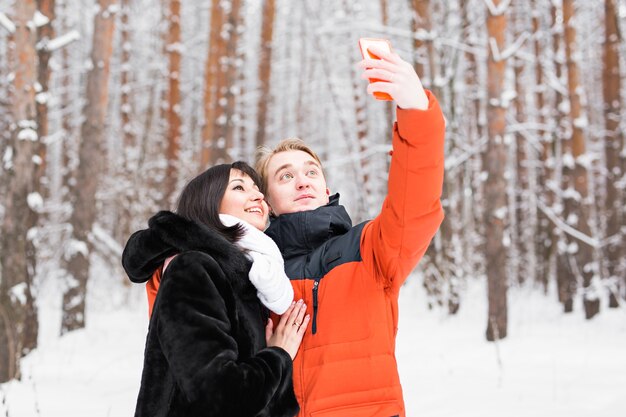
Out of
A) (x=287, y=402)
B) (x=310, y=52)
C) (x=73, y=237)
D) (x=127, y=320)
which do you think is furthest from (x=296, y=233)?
(x=310, y=52)

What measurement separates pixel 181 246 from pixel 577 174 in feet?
33.5

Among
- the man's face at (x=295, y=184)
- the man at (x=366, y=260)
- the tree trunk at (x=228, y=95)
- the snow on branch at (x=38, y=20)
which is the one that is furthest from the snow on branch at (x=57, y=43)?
the tree trunk at (x=228, y=95)

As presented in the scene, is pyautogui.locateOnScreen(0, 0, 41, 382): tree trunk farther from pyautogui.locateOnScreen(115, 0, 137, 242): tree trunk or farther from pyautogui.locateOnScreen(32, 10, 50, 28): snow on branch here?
pyautogui.locateOnScreen(115, 0, 137, 242): tree trunk

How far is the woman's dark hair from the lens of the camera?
7.01 ft

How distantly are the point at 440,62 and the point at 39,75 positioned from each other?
7.16 m

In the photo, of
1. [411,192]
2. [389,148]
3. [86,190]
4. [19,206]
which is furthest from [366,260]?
[389,148]

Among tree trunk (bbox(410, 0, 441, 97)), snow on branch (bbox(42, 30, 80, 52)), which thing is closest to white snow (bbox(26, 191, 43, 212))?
snow on branch (bbox(42, 30, 80, 52))

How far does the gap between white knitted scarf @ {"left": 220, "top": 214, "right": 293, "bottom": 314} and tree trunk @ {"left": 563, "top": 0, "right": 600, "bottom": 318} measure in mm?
9641

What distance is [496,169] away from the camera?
8.02 m

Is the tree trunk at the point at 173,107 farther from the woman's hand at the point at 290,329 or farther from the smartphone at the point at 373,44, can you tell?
the smartphone at the point at 373,44

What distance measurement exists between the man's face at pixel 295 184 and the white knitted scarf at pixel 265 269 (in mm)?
318

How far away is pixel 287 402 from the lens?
202 centimetres

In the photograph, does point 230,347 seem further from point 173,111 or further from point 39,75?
point 173,111

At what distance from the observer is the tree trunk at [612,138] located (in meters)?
11.5
